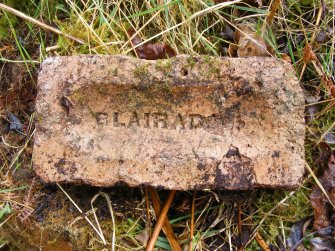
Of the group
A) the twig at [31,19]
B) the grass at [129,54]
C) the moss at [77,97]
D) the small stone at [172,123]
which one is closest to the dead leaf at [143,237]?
the grass at [129,54]

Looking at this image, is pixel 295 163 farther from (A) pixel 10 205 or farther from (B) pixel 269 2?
(A) pixel 10 205

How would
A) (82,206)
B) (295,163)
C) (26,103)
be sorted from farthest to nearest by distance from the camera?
(26,103), (82,206), (295,163)

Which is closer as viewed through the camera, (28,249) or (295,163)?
(295,163)

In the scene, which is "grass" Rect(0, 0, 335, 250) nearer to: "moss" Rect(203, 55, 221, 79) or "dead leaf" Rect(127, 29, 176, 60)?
"dead leaf" Rect(127, 29, 176, 60)

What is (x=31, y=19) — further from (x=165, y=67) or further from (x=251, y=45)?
(x=251, y=45)

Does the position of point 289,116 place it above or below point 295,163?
above

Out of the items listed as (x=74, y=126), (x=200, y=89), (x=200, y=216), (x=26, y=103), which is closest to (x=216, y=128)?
(x=200, y=89)

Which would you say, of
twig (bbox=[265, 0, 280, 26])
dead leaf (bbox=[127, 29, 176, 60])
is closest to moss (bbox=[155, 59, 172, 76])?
dead leaf (bbox=[127, 29, 176, 60])
